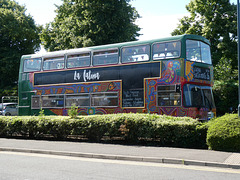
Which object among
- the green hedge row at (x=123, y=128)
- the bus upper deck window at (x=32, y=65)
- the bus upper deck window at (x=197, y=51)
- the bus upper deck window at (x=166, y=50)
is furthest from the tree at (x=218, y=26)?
the green hedge row at (x=123, y=128)

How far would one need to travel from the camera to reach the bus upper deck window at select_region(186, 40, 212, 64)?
1531 centimetres

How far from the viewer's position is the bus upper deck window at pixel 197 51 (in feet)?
50.2

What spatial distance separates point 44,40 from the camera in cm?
3706

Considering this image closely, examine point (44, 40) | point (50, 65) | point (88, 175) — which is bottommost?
point (88, 175)

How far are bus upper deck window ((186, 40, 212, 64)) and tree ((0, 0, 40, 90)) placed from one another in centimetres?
3142

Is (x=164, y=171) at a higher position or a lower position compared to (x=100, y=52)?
lower

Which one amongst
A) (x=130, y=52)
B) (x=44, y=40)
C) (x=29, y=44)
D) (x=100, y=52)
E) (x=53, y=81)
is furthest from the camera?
(x=29, y=44)

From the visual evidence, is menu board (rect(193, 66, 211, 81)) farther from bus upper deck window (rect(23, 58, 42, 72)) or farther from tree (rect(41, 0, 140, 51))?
tree (rect(41, 0, 140, 51))

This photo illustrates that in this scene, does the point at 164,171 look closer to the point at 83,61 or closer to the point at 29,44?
the point at 83,61

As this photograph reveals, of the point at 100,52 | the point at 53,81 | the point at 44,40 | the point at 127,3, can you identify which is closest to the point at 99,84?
the point at 100,52

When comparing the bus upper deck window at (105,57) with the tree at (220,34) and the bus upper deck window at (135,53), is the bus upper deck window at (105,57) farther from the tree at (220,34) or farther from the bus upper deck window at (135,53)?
the tree at (220,34)

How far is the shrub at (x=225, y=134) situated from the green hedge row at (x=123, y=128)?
29.0 inches

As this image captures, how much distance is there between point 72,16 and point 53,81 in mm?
15718

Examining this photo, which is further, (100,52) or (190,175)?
(100,52)
